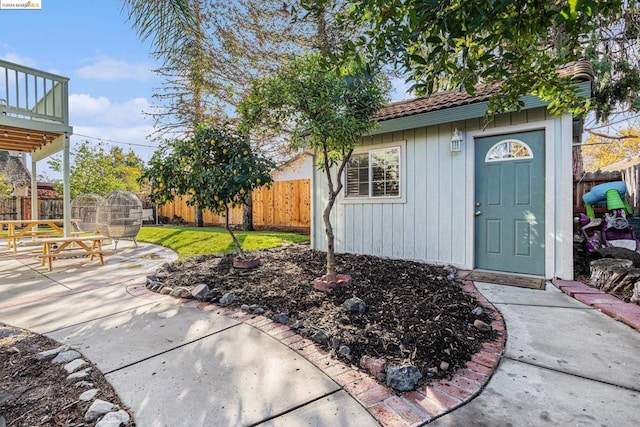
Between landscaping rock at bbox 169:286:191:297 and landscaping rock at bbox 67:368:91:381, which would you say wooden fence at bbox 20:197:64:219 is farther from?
landscaping rock at bbox 67:368:91:381

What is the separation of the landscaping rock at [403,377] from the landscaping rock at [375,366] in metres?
0.09

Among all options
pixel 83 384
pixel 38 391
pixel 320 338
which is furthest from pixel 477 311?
pixel 38 391

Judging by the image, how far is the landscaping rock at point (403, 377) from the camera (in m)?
1.92

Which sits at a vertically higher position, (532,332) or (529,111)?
(529,111)

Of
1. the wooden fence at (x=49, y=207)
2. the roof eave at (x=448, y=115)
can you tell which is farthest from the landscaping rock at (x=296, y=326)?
the wooden fence at (x=49, y=207)

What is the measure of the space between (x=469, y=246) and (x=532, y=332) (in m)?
2.31

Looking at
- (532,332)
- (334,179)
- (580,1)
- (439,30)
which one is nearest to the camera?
(580,1)

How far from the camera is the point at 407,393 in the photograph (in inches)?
74.3

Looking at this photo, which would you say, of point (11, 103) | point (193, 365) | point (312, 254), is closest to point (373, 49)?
point (193, 365)

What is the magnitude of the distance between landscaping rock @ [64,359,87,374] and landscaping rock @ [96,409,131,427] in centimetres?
75

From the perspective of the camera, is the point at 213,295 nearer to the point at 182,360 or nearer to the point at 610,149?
the point at 182,360

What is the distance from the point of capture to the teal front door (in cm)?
445

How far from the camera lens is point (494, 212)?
15.7 feet

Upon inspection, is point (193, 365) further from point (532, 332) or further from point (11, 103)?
point (11, 103)
